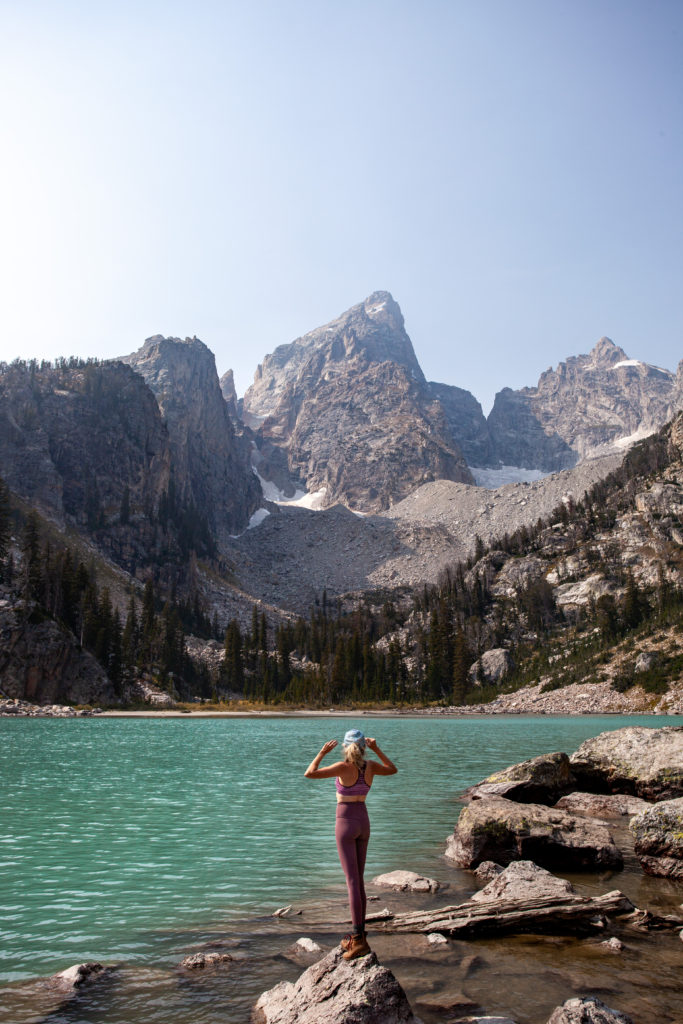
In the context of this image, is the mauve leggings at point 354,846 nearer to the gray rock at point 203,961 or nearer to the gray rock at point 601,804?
the gray rock at point 203,961

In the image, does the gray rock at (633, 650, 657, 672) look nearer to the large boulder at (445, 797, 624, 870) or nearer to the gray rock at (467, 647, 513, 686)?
the gray rock at (467, 647, 513, 686)

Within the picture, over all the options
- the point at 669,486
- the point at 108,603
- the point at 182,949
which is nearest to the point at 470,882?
the point at 182,949

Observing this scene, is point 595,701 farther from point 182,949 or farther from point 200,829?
point 182,949

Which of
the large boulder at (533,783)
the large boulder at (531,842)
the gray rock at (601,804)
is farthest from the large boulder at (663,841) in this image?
the gray rock at (601,804)

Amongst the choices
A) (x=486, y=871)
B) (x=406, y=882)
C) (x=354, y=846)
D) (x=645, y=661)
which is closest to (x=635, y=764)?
(x=486, y=871)

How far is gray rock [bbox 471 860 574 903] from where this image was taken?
1312cm

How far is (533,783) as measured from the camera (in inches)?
958

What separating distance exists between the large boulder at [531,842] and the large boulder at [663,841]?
0.76 m

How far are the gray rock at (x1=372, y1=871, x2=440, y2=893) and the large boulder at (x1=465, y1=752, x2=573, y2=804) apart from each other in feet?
27.4

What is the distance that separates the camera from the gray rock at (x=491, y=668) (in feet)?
476

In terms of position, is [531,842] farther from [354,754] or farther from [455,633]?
[455,633]

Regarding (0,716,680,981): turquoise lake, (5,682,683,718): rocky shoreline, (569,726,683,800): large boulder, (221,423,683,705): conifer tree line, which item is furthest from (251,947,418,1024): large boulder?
(221,423,683,705): conifer tree line

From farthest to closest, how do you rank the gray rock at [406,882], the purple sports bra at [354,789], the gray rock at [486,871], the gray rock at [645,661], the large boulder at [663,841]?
the gray rock at [645,661]
the large boulder at [663,841]
the gray rock at [486,871]
the gray rock at [406,882]
the purple sports bra at [354,789]

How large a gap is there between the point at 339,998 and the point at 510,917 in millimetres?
5745
